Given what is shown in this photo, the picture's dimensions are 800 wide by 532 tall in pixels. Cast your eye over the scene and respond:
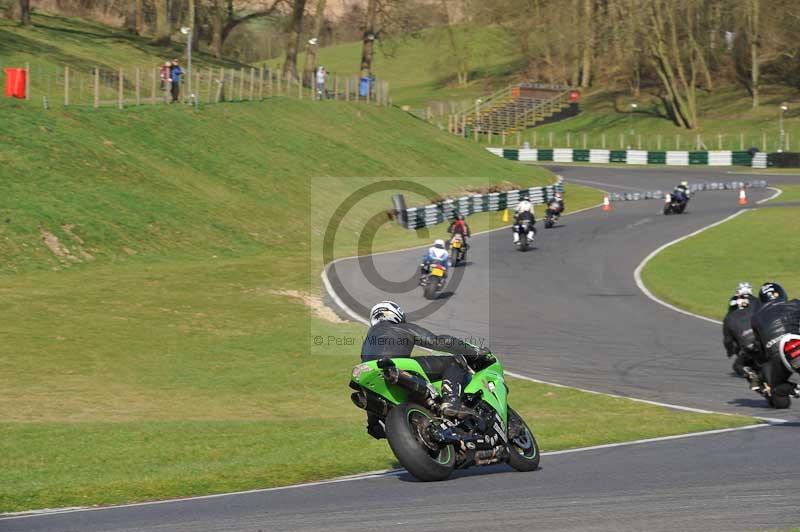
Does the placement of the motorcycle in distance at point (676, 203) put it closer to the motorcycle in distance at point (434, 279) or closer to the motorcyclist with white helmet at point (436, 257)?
the motorcyclist with white helmet at point (436, 257)

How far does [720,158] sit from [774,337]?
226ft

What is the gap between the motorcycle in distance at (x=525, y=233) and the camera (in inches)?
1465

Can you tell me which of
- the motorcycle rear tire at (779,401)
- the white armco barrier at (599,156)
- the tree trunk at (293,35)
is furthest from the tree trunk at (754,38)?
the motorcycle rear tire at (779,401)

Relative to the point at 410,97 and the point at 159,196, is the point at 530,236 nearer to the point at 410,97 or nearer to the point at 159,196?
the point at 159,196

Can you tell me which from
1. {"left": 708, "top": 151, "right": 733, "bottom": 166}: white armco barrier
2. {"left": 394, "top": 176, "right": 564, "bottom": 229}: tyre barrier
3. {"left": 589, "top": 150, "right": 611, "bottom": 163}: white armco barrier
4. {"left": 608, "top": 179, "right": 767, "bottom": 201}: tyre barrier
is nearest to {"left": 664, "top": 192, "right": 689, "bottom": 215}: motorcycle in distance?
{"left": 394, "top": 176, "right": 564, "bottom": 229}: tyre barrier

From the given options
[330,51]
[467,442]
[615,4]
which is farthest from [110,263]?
[330,51]

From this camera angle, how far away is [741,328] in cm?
1727

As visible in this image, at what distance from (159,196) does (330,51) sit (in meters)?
124

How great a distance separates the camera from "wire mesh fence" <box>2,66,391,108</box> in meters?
48.4

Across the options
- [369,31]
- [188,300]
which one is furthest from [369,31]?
[188,300]

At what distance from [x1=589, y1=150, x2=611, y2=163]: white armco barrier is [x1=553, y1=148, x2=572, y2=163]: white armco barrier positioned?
1824 mm

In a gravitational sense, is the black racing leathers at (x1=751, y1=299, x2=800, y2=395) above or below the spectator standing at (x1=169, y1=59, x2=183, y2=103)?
below

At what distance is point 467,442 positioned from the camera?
33.3 feet

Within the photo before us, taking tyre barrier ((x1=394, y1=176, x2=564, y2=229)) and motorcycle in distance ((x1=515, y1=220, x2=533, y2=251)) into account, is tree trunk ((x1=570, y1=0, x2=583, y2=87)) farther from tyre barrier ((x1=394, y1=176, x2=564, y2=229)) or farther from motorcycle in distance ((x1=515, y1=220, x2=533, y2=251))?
motorcycle in distance ((x1=515, y1=220, x2=533, y2=251))
